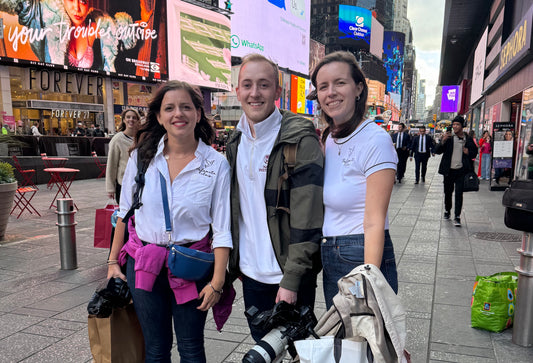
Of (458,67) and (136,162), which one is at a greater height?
(458,67)

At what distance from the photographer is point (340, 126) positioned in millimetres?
1876

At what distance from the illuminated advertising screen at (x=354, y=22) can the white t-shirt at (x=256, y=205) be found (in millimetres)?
92434

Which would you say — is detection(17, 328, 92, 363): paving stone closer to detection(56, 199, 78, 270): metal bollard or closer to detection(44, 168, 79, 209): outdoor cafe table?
detection(56, 199, 78, 270): metal bollard

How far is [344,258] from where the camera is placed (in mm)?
1771

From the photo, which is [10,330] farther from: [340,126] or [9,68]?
[9,68]

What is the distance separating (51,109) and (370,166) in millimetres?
27132

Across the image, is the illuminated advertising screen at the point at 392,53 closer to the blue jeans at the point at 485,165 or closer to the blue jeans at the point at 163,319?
the blue jeans at the point at 485,165

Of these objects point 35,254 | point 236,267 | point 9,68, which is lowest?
point 35,254

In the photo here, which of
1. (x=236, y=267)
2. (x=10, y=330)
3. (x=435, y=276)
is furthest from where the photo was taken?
(x=435, y=276)

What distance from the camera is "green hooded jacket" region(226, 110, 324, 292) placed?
177cm

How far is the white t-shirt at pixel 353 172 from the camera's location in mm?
1709

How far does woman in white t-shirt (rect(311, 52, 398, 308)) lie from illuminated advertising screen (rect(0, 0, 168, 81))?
940 inches

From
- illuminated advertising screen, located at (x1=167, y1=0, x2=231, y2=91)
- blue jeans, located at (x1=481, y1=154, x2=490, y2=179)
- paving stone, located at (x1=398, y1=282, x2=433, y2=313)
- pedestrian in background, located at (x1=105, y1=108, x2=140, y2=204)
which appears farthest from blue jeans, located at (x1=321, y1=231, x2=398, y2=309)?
illuminated advertising screen, located at (x1=167, y1=0, x2=231, y2=91)

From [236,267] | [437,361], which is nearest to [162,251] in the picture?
[236,267]
